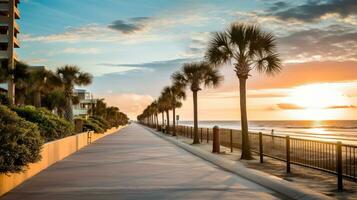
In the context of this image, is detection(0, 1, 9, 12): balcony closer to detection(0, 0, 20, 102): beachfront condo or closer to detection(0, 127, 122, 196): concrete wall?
detection(0, 0, 20, 102): beachfront condo

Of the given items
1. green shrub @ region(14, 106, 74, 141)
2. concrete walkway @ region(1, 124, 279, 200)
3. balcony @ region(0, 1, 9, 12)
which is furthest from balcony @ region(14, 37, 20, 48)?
concrete walkway @ region(1, 124, 279, 200)

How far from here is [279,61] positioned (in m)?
23.8

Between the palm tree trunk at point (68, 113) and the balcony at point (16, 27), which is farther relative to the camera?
the balcony at point (16, 27)

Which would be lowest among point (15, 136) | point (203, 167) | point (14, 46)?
point (203, 167)

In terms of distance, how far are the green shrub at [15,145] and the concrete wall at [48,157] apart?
30cm

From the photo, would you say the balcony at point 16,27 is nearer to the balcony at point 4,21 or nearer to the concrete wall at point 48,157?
the balcony at point 4,21

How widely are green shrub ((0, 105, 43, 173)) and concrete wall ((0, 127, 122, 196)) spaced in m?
0.30

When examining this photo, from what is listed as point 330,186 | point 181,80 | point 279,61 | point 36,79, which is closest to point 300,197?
point 330,186

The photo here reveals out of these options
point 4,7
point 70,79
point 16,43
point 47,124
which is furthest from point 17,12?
point 47,124

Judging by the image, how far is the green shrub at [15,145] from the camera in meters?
12.7

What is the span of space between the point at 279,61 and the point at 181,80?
23245 millimetres

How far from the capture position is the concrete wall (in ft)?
42.4

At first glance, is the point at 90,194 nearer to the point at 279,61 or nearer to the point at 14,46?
the point at 279,61

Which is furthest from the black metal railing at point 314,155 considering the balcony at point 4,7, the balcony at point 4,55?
the balcony at point 4,7
